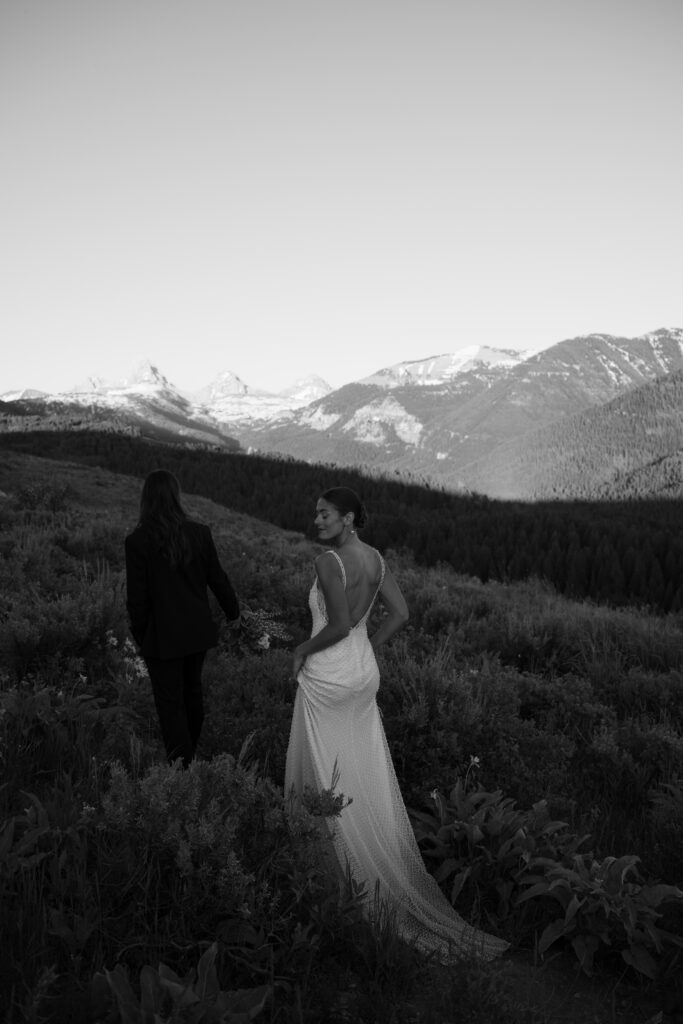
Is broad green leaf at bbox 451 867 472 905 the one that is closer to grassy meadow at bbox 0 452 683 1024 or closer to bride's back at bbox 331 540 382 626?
grassy meadow at bbox 0 452 683 1024

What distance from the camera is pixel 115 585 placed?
8961 mm

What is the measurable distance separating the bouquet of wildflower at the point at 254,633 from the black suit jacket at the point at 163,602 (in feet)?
9.69

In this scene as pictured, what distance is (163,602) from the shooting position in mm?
4852

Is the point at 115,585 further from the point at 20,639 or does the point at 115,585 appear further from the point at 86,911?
the point at 86,911

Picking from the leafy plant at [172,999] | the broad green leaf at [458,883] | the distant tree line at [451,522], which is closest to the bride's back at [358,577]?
the broad green leaf at [458,883]

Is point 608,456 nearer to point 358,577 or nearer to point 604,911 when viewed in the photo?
point 358,577

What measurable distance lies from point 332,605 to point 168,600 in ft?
4.09

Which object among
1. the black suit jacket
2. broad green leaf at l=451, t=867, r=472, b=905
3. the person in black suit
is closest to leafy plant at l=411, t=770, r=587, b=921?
broad green leaf at l=451, t=867, r=472, b=905

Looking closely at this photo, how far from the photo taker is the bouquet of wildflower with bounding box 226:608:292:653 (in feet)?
26.9

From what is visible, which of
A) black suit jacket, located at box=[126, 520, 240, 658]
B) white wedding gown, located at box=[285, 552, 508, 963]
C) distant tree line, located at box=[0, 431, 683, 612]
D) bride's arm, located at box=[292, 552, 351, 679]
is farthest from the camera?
distant tree line, located at box=[0, 431, 683, 612]

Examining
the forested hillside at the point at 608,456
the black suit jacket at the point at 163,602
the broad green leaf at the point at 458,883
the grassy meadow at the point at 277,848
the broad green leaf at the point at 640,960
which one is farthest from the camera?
the forested hillside at the point at 608,456

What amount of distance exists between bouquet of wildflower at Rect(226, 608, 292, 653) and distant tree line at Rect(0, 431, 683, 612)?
55.7 ft

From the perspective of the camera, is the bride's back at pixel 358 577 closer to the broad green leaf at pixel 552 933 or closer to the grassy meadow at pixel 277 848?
the grassy meadow at pixel 277 848

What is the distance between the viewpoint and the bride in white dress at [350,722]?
402 centimetres
